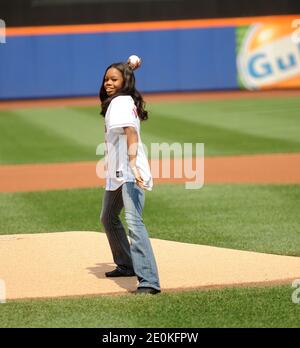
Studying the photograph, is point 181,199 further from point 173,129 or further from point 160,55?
point 160,55

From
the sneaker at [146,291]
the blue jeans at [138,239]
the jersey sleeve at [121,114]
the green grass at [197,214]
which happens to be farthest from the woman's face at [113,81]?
the green grass at [197,214]

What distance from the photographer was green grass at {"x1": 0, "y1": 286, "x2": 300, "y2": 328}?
21.0 feet

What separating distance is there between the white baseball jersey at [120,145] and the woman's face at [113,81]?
0.39 feet

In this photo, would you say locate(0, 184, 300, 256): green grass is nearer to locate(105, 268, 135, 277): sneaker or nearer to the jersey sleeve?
locate(105, 268, 135, 277): sneaker

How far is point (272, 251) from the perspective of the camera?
8.79 metres

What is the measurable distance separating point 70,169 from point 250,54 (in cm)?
1424

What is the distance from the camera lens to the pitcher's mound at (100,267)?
748cm

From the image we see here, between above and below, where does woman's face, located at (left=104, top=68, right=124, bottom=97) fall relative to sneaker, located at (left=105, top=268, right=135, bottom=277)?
above

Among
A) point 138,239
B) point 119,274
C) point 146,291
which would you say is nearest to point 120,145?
point 138,239

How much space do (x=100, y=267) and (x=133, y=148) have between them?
1.55 meters

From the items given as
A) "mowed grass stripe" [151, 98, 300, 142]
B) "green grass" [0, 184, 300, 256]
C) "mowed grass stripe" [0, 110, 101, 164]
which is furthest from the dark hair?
"mowed grass stripe" [151, 98, 300, 142]

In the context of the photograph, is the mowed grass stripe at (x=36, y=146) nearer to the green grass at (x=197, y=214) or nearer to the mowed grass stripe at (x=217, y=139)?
the mowed grass stripe at (x=217, y=139)
